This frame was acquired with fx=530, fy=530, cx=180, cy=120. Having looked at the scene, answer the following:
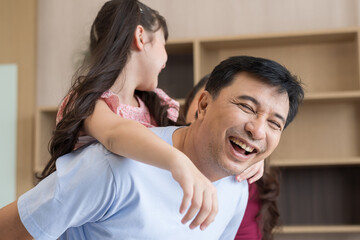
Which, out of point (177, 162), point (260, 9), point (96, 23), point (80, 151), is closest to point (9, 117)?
point (260, 9)

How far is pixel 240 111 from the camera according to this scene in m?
1.37

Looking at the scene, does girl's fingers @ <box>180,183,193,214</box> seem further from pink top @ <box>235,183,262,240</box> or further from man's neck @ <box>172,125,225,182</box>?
pink top @ <box>235,183,262,240</box>

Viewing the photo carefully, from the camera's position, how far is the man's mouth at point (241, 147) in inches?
52.9

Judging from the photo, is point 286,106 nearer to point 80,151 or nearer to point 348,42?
point 80,151

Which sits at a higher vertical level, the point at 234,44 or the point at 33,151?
the point at 234,44

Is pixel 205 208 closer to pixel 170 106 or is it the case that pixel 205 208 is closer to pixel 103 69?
pixel 103 69

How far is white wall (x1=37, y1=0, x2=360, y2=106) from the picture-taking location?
3576 millimetres

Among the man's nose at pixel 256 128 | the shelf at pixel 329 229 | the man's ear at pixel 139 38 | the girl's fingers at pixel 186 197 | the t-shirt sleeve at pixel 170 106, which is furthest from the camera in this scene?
the shelf at pixel 329 229

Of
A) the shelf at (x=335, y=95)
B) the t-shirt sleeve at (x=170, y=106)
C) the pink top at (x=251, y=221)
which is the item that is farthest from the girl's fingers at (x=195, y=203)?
the shelf at (x=335, y=95)

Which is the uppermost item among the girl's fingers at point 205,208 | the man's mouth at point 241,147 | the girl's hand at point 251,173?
the man's mouth at point 241,147

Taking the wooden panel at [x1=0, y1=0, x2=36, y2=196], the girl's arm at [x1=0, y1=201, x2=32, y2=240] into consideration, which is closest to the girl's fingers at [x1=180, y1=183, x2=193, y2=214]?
the girl's arm at [x1=0, y1=201, x2=32, y2=240]

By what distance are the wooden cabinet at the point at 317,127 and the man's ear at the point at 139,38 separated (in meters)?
1.78

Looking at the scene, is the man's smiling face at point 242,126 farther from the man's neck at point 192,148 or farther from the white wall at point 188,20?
the white wall at point 188,20

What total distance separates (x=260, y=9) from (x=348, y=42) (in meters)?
0.63
